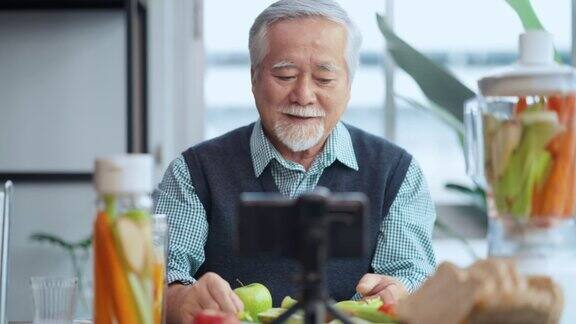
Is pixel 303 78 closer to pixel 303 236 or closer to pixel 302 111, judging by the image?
pixel 302 111

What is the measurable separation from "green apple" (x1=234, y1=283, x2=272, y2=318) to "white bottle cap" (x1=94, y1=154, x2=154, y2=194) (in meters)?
0.43

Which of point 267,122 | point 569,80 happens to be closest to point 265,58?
point 267,122

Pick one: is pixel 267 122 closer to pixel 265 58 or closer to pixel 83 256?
pixel 265 58

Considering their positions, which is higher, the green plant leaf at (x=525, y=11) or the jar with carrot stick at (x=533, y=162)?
the green plant leaf at (x=525, y=11)

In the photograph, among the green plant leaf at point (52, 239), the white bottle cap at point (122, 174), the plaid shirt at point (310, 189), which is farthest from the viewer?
the green plant leaf at point (52, 239)

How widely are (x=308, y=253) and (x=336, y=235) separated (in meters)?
0.04

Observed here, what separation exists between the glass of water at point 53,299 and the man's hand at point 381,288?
0.53m

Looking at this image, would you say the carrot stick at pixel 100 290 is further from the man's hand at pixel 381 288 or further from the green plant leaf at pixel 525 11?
the green plant leaf at pixel 525 11

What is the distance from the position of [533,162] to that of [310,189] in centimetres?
89

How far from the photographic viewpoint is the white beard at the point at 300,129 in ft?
6.67

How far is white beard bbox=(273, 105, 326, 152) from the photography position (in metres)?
2.03

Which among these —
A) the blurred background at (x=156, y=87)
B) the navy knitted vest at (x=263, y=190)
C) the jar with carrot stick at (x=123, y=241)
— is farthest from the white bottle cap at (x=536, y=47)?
the blurred background at (x=156, y=87)

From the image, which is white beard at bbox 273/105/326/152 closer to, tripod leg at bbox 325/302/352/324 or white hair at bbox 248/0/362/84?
white hair at bbox 248/0/362/84

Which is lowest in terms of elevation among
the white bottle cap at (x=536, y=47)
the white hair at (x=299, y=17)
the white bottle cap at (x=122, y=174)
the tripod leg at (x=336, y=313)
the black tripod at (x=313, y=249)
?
the tripod leg at (x=336, y=313)
